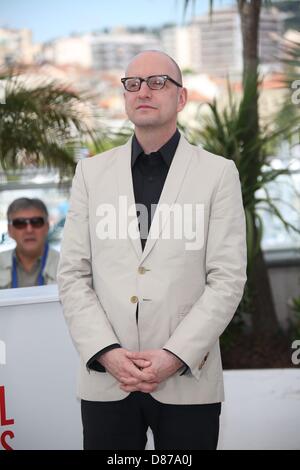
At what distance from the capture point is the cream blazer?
6.48 ft

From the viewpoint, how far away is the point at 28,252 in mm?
3619

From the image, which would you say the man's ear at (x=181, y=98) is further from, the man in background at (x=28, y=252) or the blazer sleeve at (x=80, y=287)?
the man in background at (x=28, y=252)

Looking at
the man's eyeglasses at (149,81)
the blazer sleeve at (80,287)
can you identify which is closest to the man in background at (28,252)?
the blazer sleeve at (80,287)

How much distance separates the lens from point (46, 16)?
1794 inches

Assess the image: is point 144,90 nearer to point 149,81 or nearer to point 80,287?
point 149,81

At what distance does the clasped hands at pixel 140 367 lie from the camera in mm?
1922

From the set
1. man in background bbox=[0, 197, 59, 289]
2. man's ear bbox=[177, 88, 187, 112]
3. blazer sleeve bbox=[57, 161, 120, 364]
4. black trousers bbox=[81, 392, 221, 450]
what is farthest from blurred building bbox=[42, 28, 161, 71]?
black trousers bbox=[81, 392, 221, 450]

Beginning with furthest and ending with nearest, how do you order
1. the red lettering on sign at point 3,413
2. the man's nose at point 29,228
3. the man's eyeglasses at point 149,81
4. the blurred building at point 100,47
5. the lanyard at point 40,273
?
1. the blurred building at point 100,47
2. the man's nose at point 29,228
3. the lanyard at point 40,273
4. the red lettering on sign at point 3,413
5. the man's eyeglasses at point 149,81

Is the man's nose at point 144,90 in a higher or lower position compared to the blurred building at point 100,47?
lower

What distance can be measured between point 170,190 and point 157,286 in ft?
0.85

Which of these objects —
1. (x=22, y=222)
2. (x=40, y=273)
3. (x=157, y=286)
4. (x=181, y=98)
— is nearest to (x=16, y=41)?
(x=22, y=222)

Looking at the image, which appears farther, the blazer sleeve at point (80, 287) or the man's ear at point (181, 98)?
the man's ear at point (181, 98)

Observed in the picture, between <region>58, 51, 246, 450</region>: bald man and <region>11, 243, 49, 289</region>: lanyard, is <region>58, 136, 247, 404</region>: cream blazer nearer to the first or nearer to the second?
<region>58, 51, 246, 450</region>: bald man
